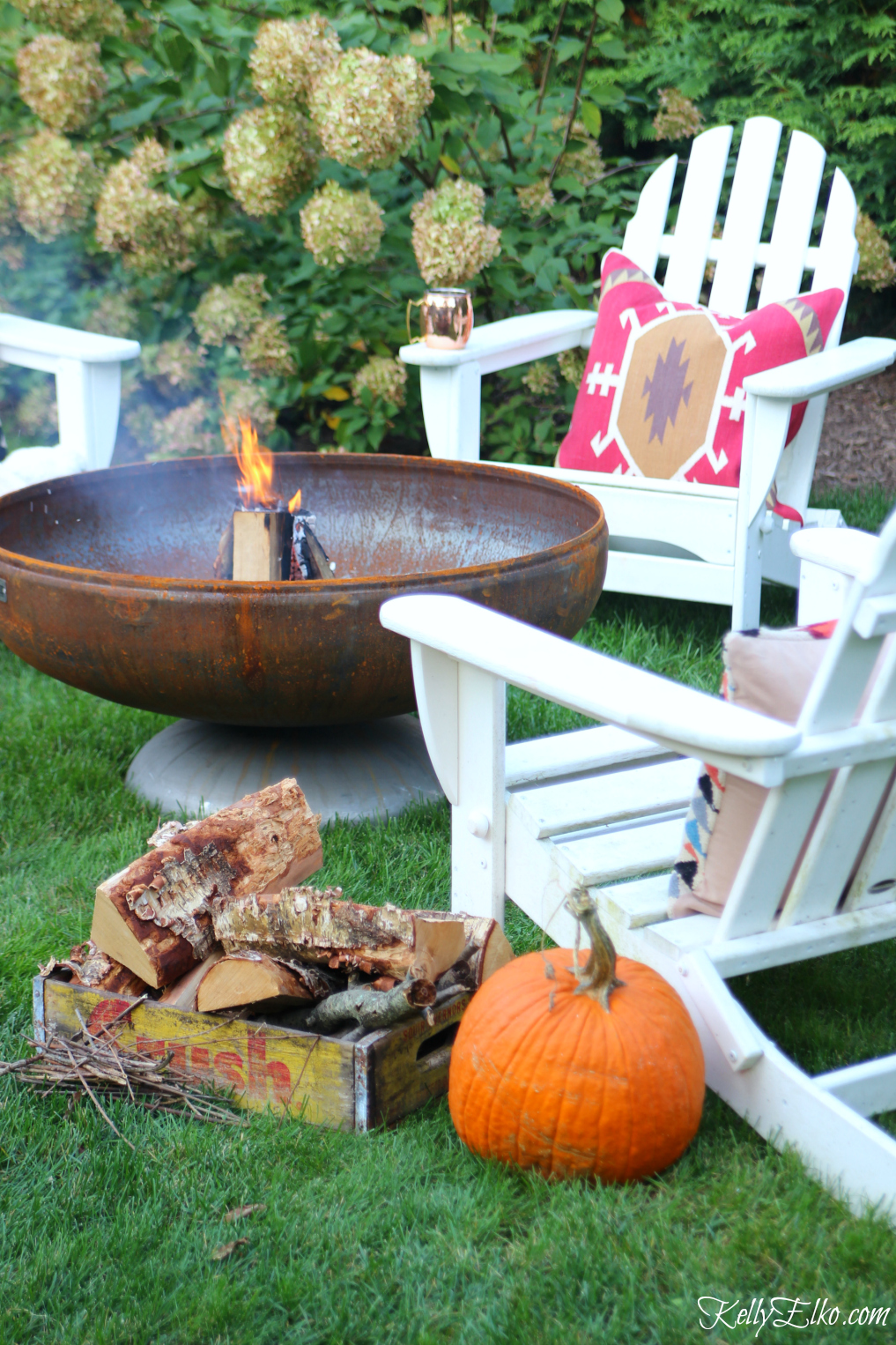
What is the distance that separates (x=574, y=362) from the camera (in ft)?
11.6

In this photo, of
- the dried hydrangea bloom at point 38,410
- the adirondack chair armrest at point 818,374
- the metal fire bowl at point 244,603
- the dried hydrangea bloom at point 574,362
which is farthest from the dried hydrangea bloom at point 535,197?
the dried hydrangea bloom at point 38,410

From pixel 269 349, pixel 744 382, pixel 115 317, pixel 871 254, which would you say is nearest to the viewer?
pixel 744 382

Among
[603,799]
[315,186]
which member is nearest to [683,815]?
[603,799]

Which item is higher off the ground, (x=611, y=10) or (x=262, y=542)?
(x=611, y=10)

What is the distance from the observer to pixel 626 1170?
1.27 m

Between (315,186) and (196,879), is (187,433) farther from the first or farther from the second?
(196,879)

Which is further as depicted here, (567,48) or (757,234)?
(567,48)

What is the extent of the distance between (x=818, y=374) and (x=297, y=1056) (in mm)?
1873

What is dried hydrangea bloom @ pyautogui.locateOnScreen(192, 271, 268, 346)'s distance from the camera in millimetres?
3533

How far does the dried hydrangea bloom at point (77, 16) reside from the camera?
10.1 feet

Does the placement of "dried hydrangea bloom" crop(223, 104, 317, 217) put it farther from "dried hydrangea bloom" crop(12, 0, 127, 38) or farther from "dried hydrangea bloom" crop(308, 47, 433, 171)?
"dried hydrangea bloom" crop(12, 0, 127, 38)

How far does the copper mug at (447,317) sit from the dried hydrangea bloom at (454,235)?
0.30 metres

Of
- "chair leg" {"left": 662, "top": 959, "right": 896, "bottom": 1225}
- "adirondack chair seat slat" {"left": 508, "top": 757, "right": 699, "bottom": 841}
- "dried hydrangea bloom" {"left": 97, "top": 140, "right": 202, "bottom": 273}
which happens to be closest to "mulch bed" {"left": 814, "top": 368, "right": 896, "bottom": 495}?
"dried hydrangea bloom" {"left": 97, "top": 140, "right": 202, "bottom": 273}

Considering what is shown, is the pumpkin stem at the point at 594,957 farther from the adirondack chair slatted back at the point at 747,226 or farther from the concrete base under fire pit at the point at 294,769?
the adirondack chair slatted back at the point at 747,226
